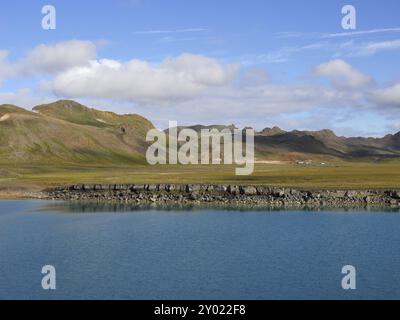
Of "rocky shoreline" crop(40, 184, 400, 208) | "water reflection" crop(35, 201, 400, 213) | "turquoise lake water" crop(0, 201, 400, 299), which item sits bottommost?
"turquoise lake water" crop(0, 201, 400, 299)

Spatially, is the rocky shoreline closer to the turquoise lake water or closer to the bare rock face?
the bare rock face

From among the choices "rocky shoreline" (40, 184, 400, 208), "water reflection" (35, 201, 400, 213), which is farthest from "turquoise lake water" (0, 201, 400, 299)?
"rocky shoreline" (40, 184, 400, 208)

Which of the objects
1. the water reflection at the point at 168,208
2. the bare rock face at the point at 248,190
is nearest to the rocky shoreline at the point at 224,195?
the bare rock face at the point at 248,190

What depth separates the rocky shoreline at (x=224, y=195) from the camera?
345ft

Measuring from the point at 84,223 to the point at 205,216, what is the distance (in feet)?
64.1

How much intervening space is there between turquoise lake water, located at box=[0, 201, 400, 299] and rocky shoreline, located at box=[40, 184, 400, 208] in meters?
13.1

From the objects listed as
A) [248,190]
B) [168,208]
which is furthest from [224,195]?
[168,208]

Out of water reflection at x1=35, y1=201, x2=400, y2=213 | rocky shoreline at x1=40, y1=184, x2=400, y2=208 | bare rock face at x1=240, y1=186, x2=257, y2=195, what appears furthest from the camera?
bare rock face at x1=240, y1=186, x2=257, y2=195

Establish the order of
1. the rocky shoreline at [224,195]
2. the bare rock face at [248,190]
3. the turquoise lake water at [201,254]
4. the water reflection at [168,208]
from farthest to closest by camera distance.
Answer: the bare rock face at [248,190]
the rocky shoreline at [224,195]
the water reflection at [168,208]
the turquoise lake water at [201,254]

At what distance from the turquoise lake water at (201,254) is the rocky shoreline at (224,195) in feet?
43.1

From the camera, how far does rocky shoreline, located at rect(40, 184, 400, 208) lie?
105062 millimetres

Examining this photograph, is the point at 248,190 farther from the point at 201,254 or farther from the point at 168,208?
the point at 201,254

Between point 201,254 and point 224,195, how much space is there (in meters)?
56.2

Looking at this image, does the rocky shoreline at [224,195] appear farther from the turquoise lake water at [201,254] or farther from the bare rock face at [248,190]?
the turquoise lake water at [201,254]
